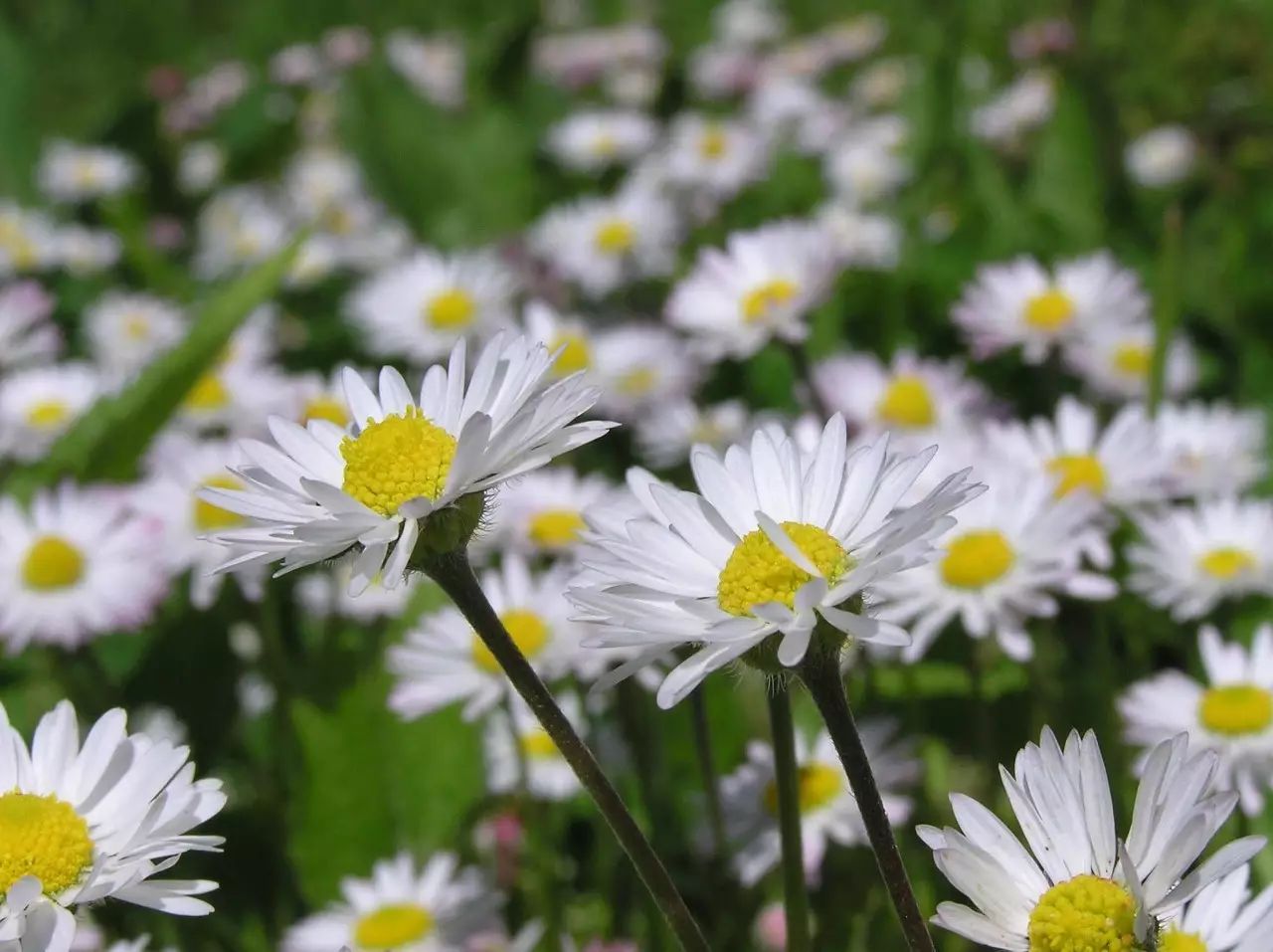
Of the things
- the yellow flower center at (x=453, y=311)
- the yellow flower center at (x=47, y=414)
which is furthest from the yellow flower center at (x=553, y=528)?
the yellow flower center at (x=47, y=414)

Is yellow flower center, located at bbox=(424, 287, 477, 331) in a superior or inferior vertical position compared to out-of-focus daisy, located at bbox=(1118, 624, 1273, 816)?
superior

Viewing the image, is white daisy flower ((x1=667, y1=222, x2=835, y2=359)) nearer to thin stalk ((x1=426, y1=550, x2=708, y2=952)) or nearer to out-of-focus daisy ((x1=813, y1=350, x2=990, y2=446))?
out-of-focus daisy ((x1=813, y1=350, x2=990, y2=446))

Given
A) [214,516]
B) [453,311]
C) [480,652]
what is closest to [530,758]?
[480,652]

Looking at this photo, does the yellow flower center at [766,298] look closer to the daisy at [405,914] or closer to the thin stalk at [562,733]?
the daisy at [405,914]

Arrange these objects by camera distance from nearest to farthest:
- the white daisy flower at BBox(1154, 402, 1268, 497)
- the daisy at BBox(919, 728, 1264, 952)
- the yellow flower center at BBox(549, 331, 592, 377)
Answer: the daisy at BBox(919, 728, 1264, 952) < the white daisy flower at BBox(1154, 402, 1268, 497) < the yellow flower center at BBox(549, 331, 592, 377)

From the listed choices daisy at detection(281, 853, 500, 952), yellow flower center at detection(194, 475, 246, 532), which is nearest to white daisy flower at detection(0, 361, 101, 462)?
yellow flower center at detection(194, 475, 246, 532)

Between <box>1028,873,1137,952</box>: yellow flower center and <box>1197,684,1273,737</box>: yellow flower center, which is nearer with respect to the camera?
<box>1028,873,1137,952</box>: yellow flower center

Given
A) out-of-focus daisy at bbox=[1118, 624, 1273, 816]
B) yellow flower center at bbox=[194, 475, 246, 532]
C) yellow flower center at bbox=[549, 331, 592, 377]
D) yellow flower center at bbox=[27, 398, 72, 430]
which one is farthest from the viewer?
yellow flower center at bbox=[27, 398, 72, 430]
